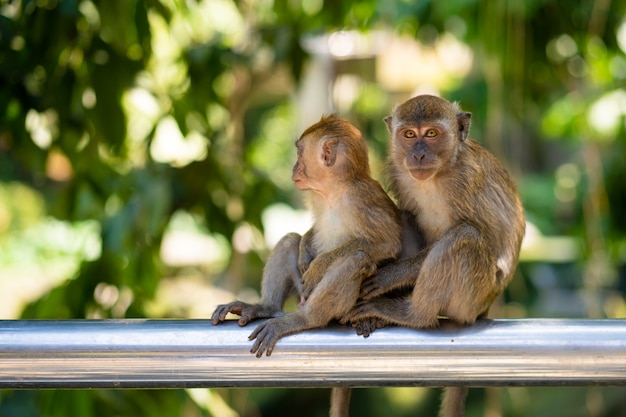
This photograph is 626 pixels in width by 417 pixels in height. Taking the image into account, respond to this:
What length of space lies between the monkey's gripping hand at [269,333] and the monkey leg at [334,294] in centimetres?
2

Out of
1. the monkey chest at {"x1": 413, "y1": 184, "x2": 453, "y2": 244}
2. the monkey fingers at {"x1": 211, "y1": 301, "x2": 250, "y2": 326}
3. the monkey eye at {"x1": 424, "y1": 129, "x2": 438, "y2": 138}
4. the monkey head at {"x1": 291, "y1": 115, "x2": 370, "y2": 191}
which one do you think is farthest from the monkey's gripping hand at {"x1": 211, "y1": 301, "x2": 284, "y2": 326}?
the monkey eye at {"x1": 424, "y1": 129, "x2": 438, "y2": 138}

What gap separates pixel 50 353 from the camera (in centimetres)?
173

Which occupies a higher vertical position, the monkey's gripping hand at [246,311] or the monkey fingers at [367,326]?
the monkey fingers at [367,326]

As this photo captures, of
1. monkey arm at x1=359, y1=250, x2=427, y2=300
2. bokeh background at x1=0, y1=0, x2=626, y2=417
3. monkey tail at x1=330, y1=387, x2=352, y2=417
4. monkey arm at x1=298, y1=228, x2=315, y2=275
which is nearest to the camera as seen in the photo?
monkey tail at x1=330, y1=387, x2=352, y2=417

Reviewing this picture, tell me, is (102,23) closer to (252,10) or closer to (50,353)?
(252,10)

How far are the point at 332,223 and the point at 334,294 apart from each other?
525 millimetres

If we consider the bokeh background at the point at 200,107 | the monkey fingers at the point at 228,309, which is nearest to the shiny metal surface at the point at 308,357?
the monkey fingers at the point at 228,309

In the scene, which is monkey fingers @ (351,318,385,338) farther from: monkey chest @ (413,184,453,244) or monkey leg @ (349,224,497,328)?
monkey chest @ (413,184,453,244)

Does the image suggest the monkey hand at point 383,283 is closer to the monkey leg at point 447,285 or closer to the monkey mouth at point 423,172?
the monkey leg at point 447,285

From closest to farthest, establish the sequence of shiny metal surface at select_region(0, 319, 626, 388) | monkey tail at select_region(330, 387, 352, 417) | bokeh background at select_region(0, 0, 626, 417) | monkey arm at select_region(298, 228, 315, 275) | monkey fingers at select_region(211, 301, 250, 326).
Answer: shiny metal surface at select_region(0, 319, 626, 388)
monkey fingers at select_region(211, 301, 250, 326)
monkey tail at select_region(330, 387, 352, 417)
monkey arm at select_region(298, 228, 315, 275)
bokeh background at select_region(0, 0, 626, 417)

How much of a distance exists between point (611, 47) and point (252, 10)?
1818mm

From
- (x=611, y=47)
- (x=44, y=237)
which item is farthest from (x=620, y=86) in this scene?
(x=44, y=237)

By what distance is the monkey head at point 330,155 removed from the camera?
→ 2709 mm

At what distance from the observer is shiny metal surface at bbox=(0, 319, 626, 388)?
170cm
